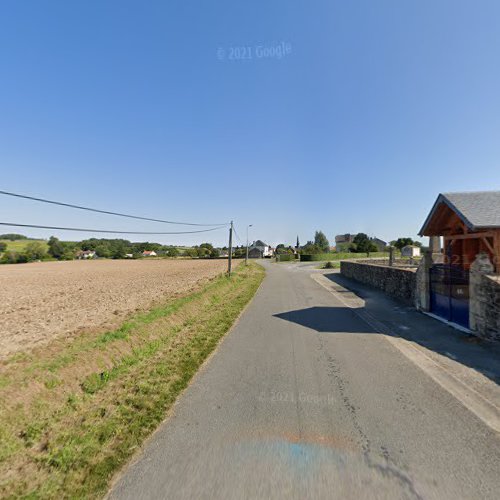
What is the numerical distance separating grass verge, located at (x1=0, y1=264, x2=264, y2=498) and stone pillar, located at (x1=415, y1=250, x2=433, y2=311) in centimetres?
803

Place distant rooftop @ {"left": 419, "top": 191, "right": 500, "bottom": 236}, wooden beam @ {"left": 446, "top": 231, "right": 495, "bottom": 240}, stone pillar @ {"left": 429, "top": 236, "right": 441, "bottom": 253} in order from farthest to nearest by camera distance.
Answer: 1. stone pillar @ {"left": 429, "top": 236, "right": 441, "bottom": 253}
2. wooden beam @ {"left": 446, "top": 231, "right": 495, "bottom": 240}
3. distant rooftop @ {"left": 419, "top": 191, "right": 500, "bottom": 236}

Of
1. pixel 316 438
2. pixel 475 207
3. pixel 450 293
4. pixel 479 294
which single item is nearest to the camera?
pixel 316 438

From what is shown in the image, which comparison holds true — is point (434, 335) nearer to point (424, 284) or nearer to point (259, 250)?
point (424, 284)

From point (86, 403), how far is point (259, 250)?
107672 mm

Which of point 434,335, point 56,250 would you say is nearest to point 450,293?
point 434,335

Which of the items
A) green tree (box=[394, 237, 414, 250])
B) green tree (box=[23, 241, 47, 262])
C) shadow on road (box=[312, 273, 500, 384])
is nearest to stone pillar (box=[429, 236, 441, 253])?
shadow on road (box=[312, 273, 500, 384])

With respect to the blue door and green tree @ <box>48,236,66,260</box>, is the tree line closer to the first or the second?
green tree @ <box>48,236,66,260</box>

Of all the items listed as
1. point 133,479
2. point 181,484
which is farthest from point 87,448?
point 181,484

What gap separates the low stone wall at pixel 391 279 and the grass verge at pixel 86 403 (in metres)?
9.04

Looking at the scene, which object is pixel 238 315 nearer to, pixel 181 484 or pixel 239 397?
pixel 239 397

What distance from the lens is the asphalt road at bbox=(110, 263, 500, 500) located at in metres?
2.61

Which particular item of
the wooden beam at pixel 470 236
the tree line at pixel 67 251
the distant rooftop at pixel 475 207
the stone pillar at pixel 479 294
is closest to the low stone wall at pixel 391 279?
the wooden beam at pixel 470 236

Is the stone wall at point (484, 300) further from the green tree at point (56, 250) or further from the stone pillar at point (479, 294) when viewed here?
the green tree at point (56, 250)

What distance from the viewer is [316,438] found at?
130 inches
